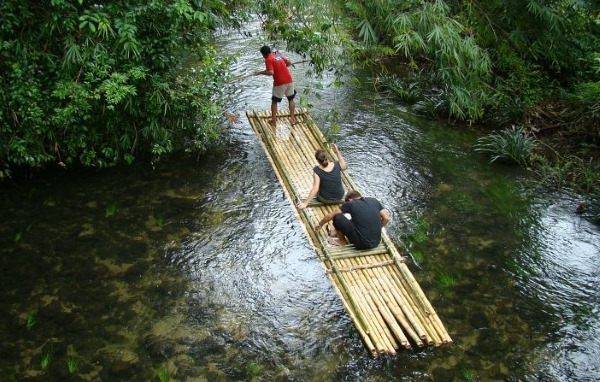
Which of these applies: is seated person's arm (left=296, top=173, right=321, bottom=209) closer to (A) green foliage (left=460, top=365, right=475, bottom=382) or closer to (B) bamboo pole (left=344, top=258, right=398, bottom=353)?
(B) bamboo pole (left=344, top=258, right=398, bottom=353)

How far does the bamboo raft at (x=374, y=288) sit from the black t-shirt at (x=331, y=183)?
0.52 ft

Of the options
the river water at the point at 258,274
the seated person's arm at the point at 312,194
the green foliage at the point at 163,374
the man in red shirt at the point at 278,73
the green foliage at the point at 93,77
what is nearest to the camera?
the green foliage at the point at 163,374

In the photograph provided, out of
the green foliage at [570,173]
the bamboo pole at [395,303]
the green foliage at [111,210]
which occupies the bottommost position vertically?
the green foliage at [111,210]

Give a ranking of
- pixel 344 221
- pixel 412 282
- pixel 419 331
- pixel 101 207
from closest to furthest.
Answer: pixel 419 331, pixel 412 282, pixel 344 221, pixel 101 207

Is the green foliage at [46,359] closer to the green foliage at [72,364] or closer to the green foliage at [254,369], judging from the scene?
the green foliage at [72,364]

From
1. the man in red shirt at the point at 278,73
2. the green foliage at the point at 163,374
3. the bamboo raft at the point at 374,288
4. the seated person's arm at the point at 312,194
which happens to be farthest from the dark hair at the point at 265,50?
the green foliage at the point at 163,374

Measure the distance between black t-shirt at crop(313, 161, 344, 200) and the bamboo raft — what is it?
158 mm

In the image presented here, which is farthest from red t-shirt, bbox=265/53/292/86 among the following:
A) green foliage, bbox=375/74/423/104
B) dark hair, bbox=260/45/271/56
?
green foliage, bbox=375/74/423/104

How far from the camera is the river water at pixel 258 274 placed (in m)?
4.82

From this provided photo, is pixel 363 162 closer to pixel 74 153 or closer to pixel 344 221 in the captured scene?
pixel 344 221

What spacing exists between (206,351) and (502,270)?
11.3ft

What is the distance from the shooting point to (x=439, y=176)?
7750 mm

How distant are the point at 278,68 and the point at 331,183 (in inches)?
89.3

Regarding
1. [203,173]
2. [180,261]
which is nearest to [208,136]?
[203,173]
